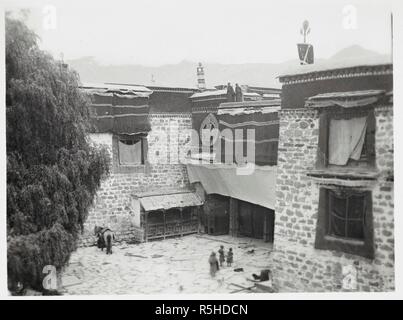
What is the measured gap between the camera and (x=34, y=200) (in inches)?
274

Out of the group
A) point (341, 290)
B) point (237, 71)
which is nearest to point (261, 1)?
point (237, 71)

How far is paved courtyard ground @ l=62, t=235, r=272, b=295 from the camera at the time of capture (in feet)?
25.3

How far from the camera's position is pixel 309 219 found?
718 cm

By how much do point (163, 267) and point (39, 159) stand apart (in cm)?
340

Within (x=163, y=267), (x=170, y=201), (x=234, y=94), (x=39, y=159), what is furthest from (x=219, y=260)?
(x=39, y=159)

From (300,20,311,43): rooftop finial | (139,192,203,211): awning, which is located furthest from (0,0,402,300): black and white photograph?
(139,192,203,211): awning

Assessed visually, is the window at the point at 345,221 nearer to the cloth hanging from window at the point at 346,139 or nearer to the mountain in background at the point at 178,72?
the cloth hanging from window at the point at 346,139

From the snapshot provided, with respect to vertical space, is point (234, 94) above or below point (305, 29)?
below

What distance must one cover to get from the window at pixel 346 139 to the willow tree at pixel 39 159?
13.9ft

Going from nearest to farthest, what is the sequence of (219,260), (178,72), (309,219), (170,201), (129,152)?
→ (309,219)
(219,260)
(178,72)
(129,152)
(170,201)

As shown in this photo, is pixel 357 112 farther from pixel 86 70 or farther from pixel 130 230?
pixel 130 230

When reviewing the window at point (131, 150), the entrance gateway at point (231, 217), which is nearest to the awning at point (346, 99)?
the entrance gateway at point (231, 217)

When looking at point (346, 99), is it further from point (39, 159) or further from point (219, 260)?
point (39, 159)

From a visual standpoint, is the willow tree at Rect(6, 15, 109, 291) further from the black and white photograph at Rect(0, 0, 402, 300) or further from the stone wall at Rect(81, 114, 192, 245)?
the stone wall at Rect(81, 114, 192, 245)
